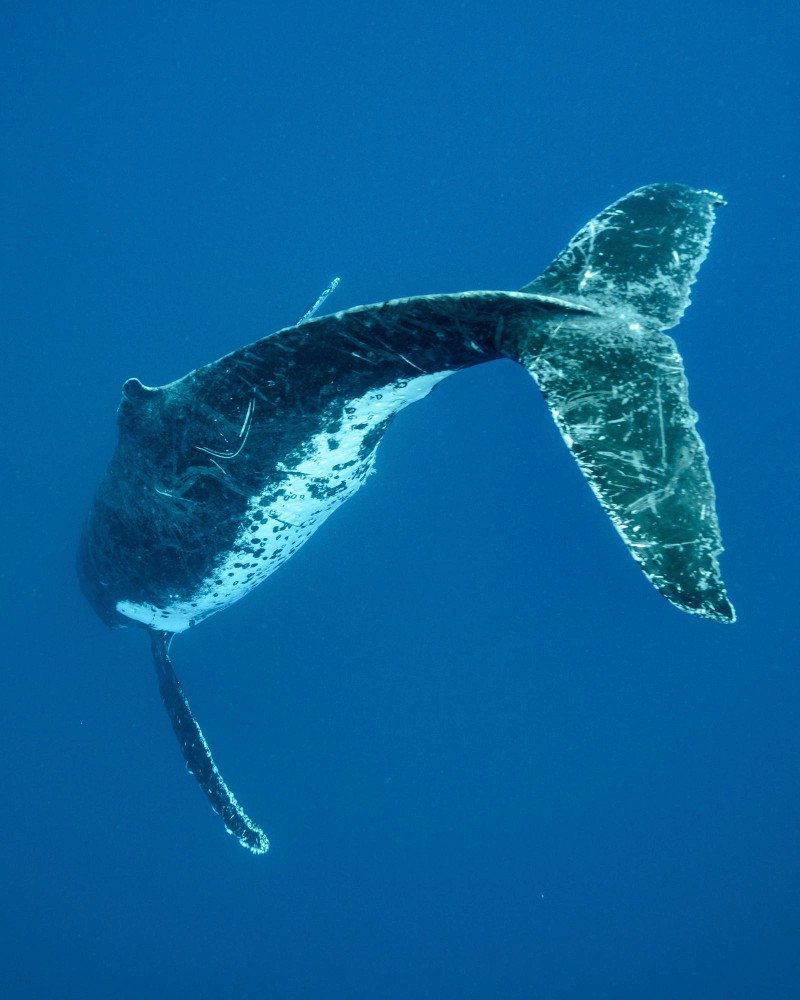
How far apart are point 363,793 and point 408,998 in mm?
4374

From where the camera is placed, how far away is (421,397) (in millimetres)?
4316

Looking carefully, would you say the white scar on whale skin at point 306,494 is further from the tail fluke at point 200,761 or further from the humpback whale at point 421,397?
the tail fluke at point 200,761

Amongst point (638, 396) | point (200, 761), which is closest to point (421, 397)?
point (638, 396)

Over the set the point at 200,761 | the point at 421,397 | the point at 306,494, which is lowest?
the point at 200,761

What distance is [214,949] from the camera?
14.1 m

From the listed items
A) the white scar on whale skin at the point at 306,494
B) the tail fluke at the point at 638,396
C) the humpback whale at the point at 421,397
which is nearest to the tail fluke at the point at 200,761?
the humpback whale at the point at 421,397

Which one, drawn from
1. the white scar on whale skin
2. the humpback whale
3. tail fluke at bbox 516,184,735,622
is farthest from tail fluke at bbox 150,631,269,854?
tail fluke at bbox 516,184,735,622

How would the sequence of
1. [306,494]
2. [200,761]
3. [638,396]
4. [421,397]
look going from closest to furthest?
[638,396] → [421,397] → [306,494] → [200,761]

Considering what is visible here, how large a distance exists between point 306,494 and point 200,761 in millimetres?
3396

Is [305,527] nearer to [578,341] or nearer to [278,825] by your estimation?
[578,341]

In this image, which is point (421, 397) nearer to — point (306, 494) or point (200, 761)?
point (306, 494)

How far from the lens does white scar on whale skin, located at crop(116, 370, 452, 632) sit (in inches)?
165

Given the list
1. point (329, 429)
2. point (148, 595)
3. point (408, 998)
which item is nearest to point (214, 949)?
point (408, 998)

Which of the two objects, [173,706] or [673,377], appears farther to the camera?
[173,706]
